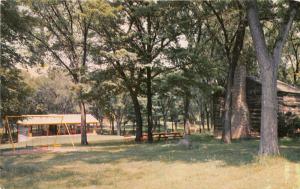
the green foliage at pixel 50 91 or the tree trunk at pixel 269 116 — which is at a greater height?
the green foliage at pixel 50 91

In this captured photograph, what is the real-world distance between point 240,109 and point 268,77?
1532 centimetres

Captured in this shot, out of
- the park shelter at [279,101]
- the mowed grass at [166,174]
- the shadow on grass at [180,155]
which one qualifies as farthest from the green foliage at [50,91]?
the mowed grass at [166,174]

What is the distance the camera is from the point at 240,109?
29.2m

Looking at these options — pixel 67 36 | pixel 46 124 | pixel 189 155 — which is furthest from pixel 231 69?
pixel 46 124

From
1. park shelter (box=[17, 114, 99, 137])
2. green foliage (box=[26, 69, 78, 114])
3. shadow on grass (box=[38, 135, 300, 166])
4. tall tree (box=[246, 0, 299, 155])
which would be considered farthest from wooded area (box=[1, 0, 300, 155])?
green foliage (box=[26, 69, 78, 114])

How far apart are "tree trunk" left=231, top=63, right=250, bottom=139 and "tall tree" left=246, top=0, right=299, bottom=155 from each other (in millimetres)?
14846

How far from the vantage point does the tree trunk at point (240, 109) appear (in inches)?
1148

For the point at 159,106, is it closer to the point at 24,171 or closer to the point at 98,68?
the point at 98,68

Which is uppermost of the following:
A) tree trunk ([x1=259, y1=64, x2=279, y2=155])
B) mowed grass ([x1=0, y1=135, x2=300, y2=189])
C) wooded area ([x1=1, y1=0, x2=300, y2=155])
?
wooded area ([x1=1, y1=0, x2=300, y2=155])

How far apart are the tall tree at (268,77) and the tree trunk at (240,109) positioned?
14.8 m

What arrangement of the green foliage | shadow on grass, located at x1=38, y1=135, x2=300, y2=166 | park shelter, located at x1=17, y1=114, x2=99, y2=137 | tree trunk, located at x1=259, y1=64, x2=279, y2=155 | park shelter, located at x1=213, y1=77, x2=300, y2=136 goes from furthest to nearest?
the green foliage < park shelter, located at x1=17, y1=114, x2=99, y2=137 < park shelter, located at x1=213, y1=77, x2=300, y2=136 < shadow on grass, located at x1=38, y1=135, x2=300, y2=166 < tree trunk, located at x1=259, y1=64, x2=279, y2=155

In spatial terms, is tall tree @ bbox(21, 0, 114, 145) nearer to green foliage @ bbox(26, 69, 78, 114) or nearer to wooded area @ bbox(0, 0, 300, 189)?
wooded area @ bbox(0, 0, 300, 189)

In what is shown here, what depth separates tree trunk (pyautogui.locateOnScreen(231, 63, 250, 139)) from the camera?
95.7ft

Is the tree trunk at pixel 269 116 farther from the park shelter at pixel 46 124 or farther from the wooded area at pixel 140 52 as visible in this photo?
the park shelter at pixel 46 124
